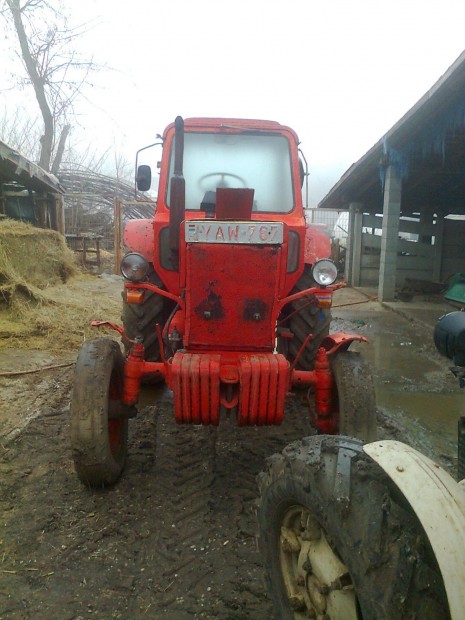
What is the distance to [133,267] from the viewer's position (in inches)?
128

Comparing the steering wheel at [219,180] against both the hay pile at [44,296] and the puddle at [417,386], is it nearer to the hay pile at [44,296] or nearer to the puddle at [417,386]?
the puddle at [417,386]

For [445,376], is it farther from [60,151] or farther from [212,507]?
[60,151]

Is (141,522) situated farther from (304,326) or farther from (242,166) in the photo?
(242,166)

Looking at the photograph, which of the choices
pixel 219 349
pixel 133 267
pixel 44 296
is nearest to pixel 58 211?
pixel 44 296

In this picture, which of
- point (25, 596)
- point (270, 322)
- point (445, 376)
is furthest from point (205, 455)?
point (445, 376)

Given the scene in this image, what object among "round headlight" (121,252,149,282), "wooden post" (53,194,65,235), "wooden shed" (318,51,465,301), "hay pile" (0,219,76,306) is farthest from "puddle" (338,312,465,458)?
"wooden post" (53,194,65,235)

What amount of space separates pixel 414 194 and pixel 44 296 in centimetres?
1020

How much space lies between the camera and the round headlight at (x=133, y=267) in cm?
323

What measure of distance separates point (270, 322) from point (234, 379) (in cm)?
43

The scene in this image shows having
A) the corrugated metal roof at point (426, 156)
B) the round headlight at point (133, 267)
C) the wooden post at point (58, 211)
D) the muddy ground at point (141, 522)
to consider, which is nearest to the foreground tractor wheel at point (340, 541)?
the muddy ground at point (141, 522)

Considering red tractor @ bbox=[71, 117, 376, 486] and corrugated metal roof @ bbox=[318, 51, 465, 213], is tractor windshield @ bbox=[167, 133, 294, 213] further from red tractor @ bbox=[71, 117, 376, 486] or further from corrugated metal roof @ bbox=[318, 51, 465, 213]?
corrugated metal roof @ bbox=[318, 51, 465, 213]

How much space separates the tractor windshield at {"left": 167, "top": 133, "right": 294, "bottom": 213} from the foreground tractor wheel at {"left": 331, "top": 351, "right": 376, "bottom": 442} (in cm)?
155

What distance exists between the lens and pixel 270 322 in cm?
305

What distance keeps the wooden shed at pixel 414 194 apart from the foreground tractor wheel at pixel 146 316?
179 inches
